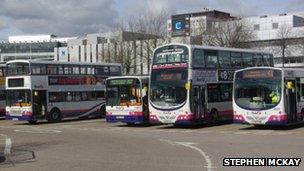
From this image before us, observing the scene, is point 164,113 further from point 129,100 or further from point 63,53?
point 63,53

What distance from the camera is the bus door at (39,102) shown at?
36688 millimetres

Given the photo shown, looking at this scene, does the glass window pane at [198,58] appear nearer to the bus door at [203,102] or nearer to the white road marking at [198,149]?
the bus door at [203,102]

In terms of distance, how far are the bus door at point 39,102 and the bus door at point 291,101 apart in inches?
658

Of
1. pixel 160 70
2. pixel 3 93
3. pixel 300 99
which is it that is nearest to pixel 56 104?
pixel 3 93

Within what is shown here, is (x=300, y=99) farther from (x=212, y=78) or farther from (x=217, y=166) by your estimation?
(x=217, y=166)

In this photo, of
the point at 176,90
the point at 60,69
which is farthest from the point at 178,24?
the point at 176,90

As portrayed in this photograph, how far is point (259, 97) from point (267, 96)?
36 centimetres

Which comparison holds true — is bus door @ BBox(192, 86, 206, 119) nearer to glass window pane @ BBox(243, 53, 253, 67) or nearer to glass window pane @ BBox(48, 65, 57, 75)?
glass window pane @ BBox(243, 53, 253, 67)

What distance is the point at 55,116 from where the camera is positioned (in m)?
38.3

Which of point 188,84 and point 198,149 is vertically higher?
point 188,84

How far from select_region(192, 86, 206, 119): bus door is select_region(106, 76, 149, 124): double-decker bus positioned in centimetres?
372

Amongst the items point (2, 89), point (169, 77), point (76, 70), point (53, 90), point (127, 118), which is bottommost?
point (127, 118)

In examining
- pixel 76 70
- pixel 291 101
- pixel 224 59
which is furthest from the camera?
pixel 76 70

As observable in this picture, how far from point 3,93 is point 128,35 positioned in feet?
102
